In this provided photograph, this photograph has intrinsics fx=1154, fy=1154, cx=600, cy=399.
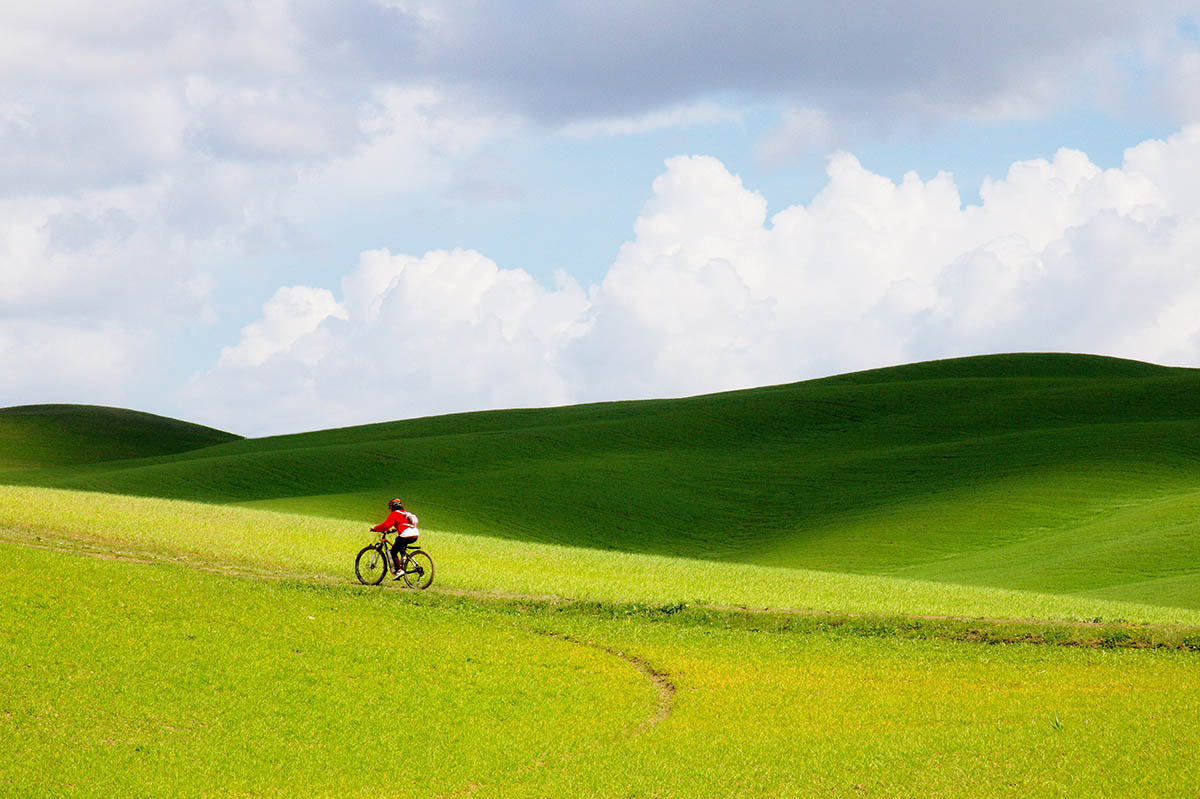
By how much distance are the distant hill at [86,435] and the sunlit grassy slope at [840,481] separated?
27698mm

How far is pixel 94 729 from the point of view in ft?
51.1

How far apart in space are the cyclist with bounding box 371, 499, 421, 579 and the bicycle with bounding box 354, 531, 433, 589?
0.56 ft

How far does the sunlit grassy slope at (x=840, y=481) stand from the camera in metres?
48.8

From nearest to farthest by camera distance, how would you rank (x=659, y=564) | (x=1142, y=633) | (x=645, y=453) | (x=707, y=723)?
(x=707, y=723) → (x=1142, y=633) → (x=659, y=564) → (x=645, y=453)

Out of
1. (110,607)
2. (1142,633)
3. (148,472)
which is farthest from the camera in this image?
(148,472)

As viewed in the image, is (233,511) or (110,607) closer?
(110,607)

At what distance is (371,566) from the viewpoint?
97.8 feet

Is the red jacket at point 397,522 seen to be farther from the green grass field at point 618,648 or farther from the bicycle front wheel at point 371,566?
the green grass field at point 618,648

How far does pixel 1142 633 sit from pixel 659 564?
18788mm

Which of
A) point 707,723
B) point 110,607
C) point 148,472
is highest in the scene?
point 148,472

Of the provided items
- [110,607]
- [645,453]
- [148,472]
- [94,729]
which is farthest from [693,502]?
[94,729]

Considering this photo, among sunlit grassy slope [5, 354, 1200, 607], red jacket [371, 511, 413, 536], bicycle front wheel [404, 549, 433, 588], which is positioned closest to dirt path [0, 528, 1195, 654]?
bicycle front wheel [404, 549, 433, 588]

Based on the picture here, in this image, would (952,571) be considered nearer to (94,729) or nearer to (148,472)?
(94,729)

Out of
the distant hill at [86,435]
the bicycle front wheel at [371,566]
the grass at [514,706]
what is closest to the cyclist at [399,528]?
→ the bicycle front wheel at [371,566]
